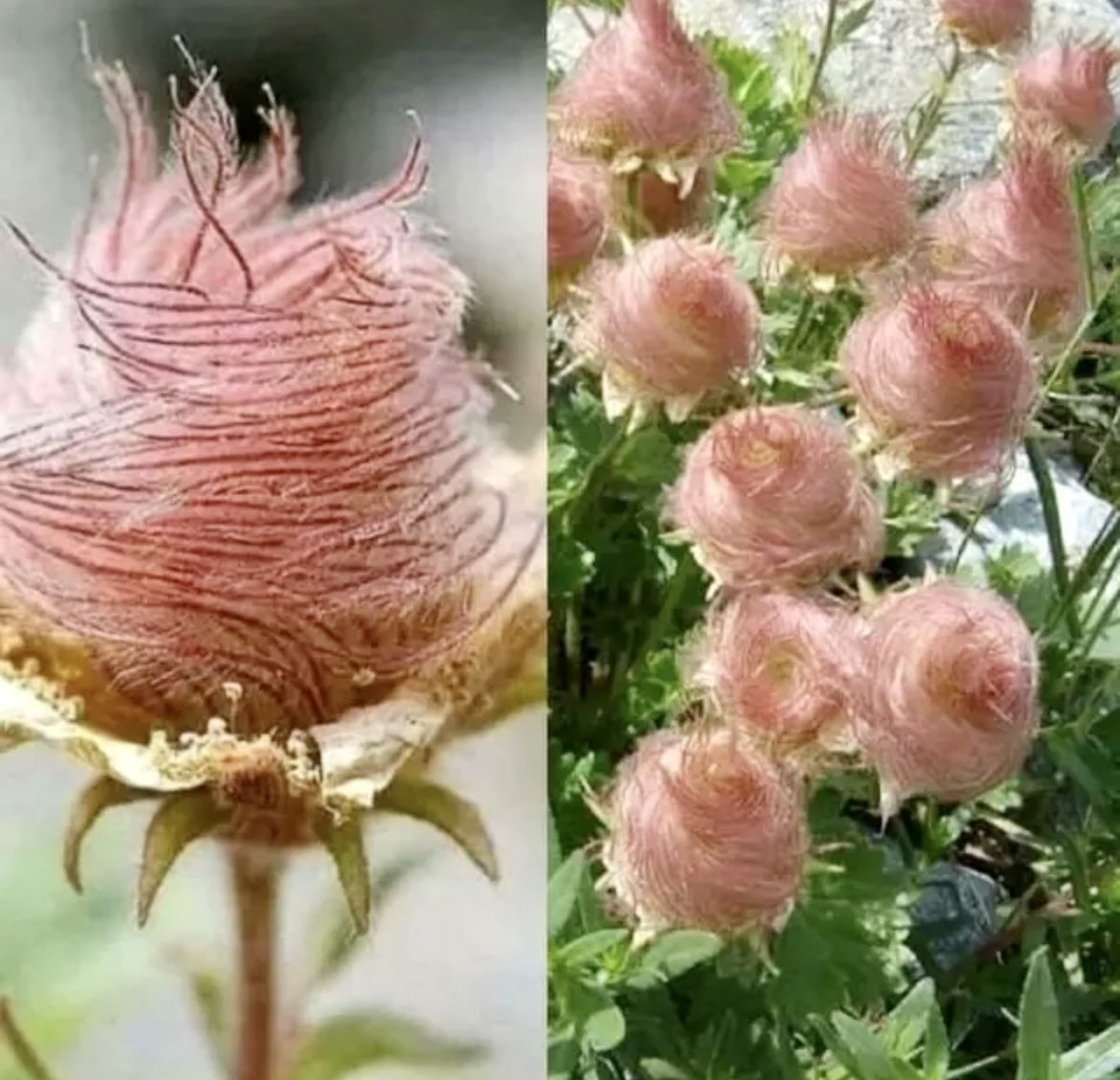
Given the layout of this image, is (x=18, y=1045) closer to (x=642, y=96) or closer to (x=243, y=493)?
(x=243, y=493)

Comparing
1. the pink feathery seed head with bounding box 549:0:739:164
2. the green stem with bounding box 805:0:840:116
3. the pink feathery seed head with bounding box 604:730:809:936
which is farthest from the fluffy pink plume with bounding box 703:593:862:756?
the green stem with bounding box 805:0:840:116

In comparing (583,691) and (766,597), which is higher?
(766,597)

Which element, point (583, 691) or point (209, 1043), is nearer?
point (209, 1043)

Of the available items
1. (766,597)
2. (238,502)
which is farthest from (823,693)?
(238,502)

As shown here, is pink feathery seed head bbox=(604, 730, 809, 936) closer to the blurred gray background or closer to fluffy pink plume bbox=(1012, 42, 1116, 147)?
the blurred gray background

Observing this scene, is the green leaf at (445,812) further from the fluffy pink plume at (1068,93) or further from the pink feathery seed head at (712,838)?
the fluffy pink plume at (1068,93)

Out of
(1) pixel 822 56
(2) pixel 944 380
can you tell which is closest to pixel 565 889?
(2) pixel 944 380

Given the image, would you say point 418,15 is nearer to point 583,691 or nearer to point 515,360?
point 515,360
